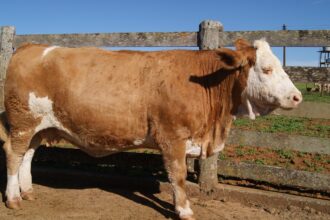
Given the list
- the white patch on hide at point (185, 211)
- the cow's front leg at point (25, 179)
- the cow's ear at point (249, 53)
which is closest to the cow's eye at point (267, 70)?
the cow's ear at point (249, 53)

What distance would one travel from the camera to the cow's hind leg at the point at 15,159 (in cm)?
496

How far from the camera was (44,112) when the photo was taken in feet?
16.0

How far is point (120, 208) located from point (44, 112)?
156 centimetres

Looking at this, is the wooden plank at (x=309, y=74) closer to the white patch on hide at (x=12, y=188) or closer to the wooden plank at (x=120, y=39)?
the wooden plank at (x=120, y=39)

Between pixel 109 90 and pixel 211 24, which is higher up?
pixel 211 24

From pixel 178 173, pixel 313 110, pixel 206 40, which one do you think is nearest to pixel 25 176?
pixel 178 173

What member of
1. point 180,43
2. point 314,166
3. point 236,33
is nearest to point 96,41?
point 180,43

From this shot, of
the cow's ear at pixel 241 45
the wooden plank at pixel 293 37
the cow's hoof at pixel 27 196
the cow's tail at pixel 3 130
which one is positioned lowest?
the cow's hoof at pixel 27 196

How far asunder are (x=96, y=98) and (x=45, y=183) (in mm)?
2136

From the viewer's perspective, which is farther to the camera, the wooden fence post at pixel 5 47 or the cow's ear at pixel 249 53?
the wooden fence post at pixel 5 47

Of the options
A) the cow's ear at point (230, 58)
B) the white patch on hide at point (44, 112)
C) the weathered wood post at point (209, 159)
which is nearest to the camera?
the cow's ear at point (230, 58)

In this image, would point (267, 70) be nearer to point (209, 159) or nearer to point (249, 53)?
point (249, 53)

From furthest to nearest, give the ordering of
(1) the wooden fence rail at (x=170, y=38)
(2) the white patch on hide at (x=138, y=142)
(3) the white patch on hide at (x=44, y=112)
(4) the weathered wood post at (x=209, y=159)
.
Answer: (4) the weathered wood post at (x=209, y=159), (1) the wooden fence rail at (x=170, y=38), (3) the white patch on hide at (x=44, y=112), (2) the white patch on hide at (x=138, y=142)

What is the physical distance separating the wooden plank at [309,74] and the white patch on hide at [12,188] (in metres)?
3.86
